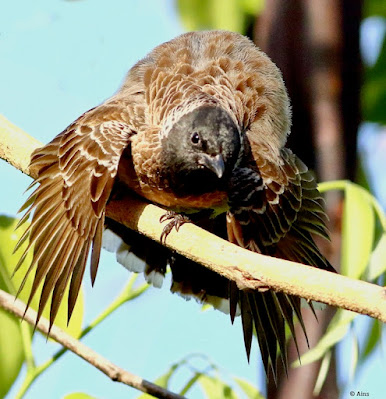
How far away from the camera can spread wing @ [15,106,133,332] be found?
12.6 feet

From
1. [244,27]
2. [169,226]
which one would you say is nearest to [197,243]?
[169,226]

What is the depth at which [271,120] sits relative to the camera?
483 cm

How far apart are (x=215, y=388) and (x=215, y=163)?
3.63ft

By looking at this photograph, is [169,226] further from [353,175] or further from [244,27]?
[244,27]

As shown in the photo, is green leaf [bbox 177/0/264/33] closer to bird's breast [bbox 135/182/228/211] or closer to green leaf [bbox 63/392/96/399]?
bird's breast [bbox 135/182/228/211]

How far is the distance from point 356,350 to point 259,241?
105 centimetres

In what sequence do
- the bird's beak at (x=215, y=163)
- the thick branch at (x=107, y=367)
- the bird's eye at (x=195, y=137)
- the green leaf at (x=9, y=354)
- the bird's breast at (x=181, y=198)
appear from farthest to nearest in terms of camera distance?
the bird's breast at (x=181, y=198) < the bird's eye at (x=195, y=137) < the bird's beak at (x=215, y=163) < the green leaf at (x=9, y=354) < the thick branch at (x=107, y=367)

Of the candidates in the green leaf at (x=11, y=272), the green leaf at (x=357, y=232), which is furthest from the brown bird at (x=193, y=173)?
the green leaf at (x=357, y=232)

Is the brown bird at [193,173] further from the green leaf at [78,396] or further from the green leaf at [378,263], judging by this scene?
the green leaf at [378,263]

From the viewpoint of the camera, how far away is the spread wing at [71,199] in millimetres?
3852

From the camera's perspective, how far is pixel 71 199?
13.3 ft

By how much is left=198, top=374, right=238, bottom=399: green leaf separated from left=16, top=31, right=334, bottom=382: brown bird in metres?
0.50

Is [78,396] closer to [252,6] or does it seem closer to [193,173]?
[193,173]

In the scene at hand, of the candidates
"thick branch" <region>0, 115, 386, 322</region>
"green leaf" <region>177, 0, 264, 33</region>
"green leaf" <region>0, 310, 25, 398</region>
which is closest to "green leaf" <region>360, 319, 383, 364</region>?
"thick branch" <region>0, 115, 386, 322</region>
